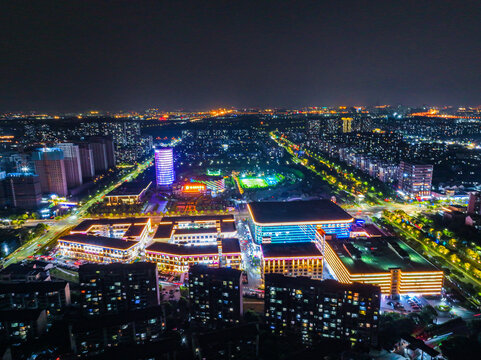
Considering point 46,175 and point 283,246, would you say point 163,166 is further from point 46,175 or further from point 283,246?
point 283,246

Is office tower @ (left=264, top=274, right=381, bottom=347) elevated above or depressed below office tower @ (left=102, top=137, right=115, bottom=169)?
below

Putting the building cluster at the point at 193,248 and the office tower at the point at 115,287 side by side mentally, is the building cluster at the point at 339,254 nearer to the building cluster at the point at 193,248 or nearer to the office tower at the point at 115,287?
the building cluster at the point at 193,248

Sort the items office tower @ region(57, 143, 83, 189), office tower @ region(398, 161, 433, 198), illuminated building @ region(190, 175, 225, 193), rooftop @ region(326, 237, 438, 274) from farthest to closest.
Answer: illuminated building @ region(190, 175, 225, 193) < office tower @ region(57, 143, 83, 189) < office tower @ region(398, 161, 433, 198) < rooftop @ region(326, 237, 438, 274)

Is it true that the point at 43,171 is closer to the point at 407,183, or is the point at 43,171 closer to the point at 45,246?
the point at 45,246

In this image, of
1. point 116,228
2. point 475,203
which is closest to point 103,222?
point 116,228

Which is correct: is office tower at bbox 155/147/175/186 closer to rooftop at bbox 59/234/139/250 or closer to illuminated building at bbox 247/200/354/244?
rooftop at bbox 59/234/139/250

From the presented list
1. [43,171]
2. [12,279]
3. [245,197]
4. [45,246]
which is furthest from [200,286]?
[43,171]

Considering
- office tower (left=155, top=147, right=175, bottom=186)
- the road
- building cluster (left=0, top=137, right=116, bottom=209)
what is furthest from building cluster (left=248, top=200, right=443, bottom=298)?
building cluster (left=0, top=137, right=116, bottom=209)
